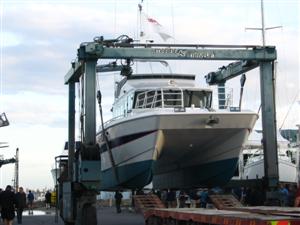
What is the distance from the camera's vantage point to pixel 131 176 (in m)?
21.0

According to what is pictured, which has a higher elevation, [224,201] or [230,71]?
[230,71]

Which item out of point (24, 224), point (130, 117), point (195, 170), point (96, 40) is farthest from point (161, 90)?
point (24, 224)

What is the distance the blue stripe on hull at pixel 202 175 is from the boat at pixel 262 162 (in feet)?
17.6

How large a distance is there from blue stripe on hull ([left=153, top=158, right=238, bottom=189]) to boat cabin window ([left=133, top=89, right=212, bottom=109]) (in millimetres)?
2251

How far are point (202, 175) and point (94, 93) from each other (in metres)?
7.06

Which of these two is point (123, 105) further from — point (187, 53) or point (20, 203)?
point (187, 53)

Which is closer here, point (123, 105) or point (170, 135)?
point (170, 135)

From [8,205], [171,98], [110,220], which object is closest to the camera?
[8,205]

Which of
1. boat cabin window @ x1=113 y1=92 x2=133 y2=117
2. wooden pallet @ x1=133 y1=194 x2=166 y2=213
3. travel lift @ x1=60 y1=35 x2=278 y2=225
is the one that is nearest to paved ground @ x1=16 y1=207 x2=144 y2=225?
wooden pallet @ x1=133 y1=194 x2=166 y2=213

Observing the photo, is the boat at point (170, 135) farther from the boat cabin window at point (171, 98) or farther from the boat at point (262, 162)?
the boat at point (262, 162)

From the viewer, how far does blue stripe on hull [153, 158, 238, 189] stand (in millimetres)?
20688

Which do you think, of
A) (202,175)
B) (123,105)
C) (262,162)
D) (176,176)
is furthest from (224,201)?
(262,162)

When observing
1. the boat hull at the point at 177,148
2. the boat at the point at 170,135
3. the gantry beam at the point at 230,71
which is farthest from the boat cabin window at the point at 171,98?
the boat hull at the point at 177,148

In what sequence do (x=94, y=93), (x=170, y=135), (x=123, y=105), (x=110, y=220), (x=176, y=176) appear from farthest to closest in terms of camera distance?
1. (x=123, y=105)
2. (x=176, y=176)
3. (x=110, y=220)
4. (x=170, y=135)
5. (x=94, y=93)
